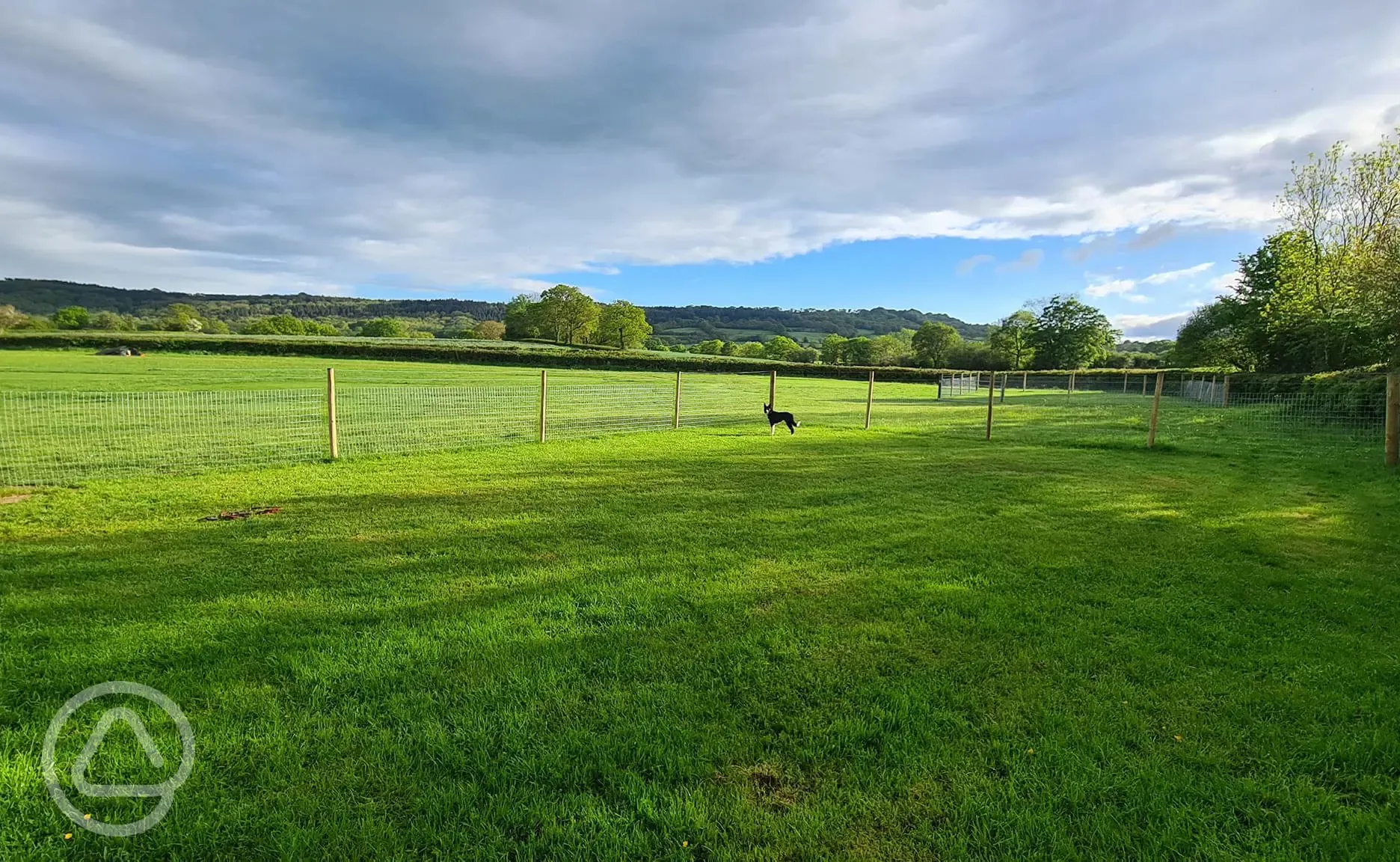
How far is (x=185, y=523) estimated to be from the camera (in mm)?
6000

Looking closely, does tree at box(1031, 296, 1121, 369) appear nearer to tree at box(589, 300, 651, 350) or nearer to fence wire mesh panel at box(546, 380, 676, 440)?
tree at box(589, 300, 651, 350)

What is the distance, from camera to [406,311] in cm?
15175

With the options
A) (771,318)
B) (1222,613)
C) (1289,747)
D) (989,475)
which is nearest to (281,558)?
(1289,747)

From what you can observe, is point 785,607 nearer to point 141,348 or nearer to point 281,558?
point 281,558

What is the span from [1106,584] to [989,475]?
183 inches

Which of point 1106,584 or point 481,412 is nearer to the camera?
point 1106,584

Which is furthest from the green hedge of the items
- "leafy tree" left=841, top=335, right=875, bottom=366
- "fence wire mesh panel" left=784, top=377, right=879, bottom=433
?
"leafy tree" left=841, top=335, right=875, bottom=366

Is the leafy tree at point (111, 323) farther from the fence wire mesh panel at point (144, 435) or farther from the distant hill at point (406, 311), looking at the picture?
the fence wire mesh panel at point (144, 435)

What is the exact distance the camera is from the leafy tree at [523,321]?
9150 centimetres

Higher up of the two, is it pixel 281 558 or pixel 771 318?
pixel 771 318

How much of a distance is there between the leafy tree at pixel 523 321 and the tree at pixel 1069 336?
236ft

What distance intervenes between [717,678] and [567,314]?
291ft

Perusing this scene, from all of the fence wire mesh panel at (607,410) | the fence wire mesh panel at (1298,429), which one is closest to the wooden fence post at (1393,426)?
the fence wire mesh panel at (1298,429)

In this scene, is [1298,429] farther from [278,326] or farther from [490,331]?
[278,326]
